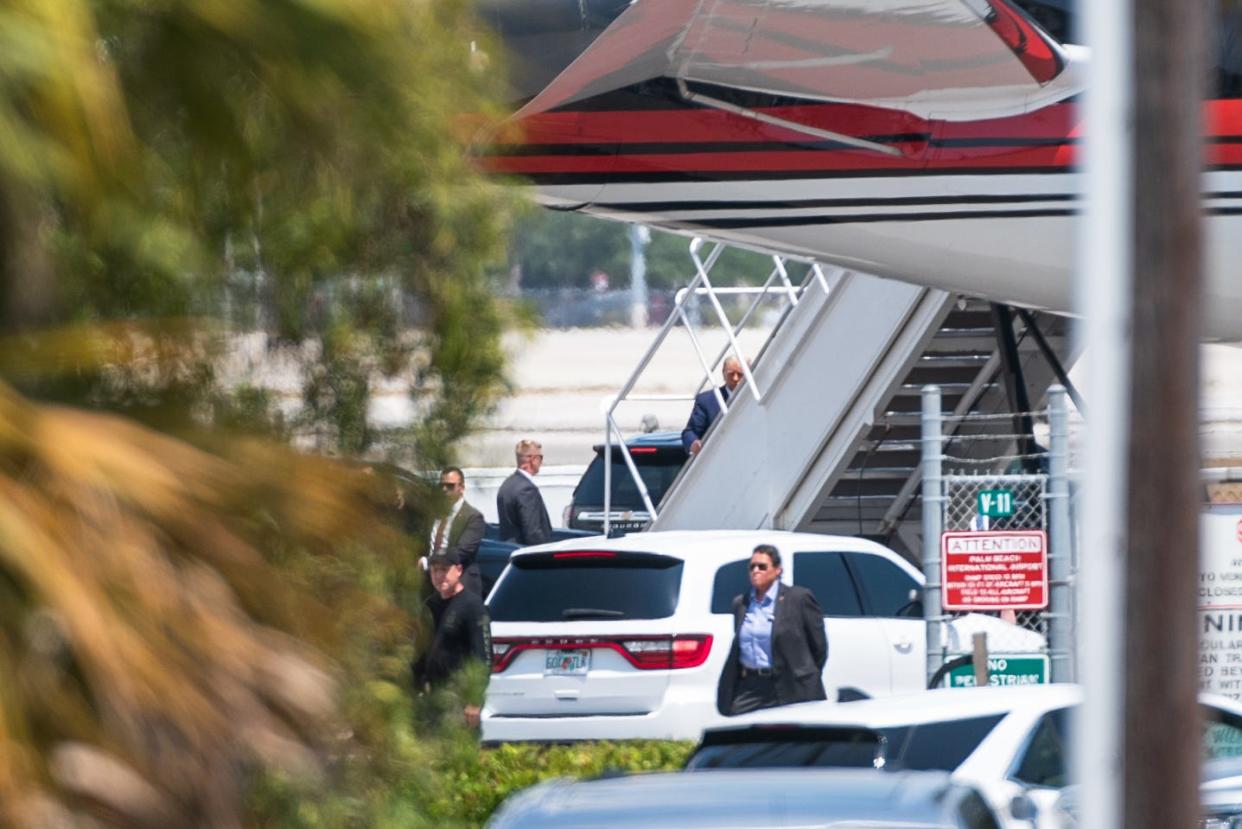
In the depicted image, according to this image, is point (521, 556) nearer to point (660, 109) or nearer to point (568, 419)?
point (660, 109)

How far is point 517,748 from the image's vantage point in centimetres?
1112

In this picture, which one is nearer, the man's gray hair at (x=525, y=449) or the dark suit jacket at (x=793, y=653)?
the dark suit jacket at (x=793, y=653)

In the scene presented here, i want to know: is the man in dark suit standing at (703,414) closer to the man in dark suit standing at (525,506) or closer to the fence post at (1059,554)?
the man in dark suit standing at (525,506)

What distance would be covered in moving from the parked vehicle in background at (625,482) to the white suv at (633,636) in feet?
21.5

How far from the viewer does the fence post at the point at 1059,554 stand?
10.4 metres

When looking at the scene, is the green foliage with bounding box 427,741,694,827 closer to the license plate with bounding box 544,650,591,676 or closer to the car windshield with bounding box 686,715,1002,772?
the license plate with bounding box 544,650,591,676

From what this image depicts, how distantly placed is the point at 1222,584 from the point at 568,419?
2960cm

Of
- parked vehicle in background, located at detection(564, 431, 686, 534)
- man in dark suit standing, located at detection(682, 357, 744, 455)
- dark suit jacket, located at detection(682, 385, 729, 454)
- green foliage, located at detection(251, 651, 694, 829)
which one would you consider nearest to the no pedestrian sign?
green foliage, located at detection(251, 651, 694, 829)

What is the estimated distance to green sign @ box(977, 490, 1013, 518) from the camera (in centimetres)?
1049

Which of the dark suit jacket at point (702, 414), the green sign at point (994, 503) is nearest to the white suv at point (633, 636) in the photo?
the green sign at point (994, 503)

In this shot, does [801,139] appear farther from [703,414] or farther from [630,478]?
[630,478]

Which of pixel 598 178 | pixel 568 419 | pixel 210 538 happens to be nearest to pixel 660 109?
pixel 598 178

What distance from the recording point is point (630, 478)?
1986cm

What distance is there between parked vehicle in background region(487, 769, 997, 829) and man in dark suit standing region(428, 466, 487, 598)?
3.34ft
